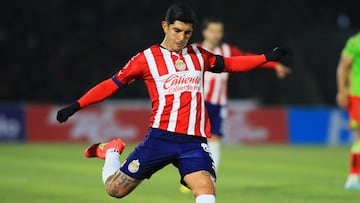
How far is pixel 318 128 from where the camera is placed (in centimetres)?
2391

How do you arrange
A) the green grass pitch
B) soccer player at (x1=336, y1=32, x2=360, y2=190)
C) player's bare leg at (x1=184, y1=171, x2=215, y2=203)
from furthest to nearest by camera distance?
soccer player at (x1=336, y1=32, x2=360, y2=190), the green grass pitch, player's bare leg at (x1=184, y1=171, x2=215, y2=203)

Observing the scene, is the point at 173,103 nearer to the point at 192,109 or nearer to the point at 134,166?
the point at 192,109

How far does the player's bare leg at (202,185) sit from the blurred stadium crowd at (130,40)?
17.6m

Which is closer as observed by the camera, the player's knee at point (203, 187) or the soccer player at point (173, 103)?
the player's knee at point (203, 187)

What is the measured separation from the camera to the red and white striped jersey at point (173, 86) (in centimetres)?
746

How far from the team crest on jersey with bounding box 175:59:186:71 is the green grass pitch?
3.23 meters

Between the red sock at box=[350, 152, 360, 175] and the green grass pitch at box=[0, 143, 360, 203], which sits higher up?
the red sock at box=[350, 152, 360, 175]

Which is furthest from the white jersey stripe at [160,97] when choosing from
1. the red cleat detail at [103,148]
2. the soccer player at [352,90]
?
the soccer player at [352,90]

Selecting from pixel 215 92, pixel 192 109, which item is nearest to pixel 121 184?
pixel 192 109

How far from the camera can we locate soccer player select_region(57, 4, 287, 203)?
7.43m

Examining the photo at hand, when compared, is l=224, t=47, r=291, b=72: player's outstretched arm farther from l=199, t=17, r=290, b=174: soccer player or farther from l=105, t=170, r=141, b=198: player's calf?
l=199, t=17, r=290, b=174: soccer player

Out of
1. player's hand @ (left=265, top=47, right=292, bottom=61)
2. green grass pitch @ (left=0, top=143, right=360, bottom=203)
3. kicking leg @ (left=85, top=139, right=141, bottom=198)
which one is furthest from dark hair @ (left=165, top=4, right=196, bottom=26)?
green grass pitch @ (left=0, top=143, right=360, bottom=203)

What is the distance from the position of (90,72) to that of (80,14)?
1932 millimetres

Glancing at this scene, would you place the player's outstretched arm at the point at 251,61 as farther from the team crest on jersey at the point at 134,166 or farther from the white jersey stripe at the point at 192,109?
the team crest on jersey at the point at 134,166
